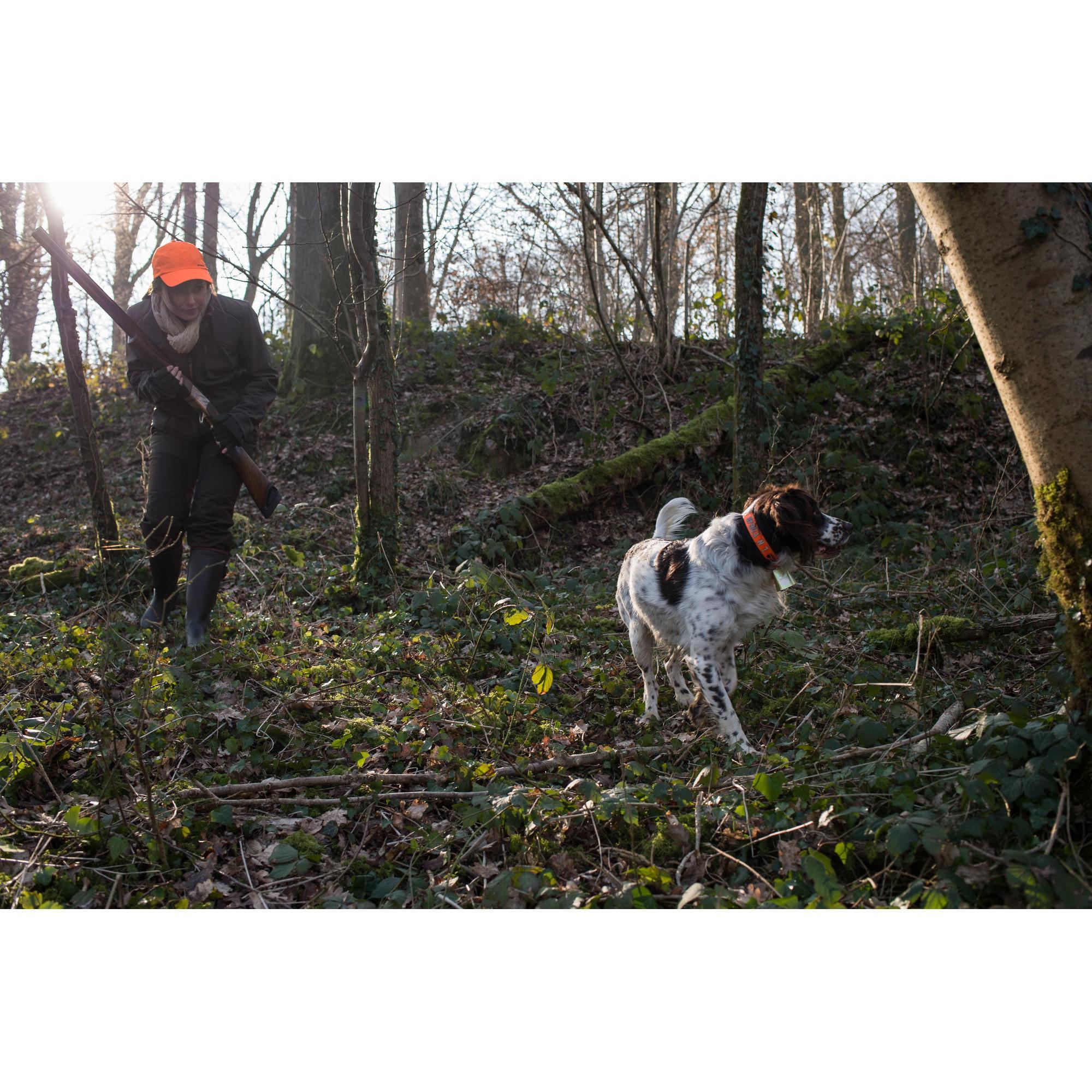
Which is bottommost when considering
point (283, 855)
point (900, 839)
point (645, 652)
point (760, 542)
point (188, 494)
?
point (283, 855)

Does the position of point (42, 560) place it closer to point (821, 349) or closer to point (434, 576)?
point (434, 576)

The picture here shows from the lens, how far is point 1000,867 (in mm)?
2438

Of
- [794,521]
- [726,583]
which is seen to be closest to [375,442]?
[726,583]

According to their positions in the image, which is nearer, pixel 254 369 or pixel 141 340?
pixel 141 340

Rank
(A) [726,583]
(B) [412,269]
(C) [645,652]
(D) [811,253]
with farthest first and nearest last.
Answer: (B) [412,269]
(D) [811,253]
(C) [645,652]
(A) [726,583]

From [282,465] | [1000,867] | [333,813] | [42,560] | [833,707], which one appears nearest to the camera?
[1000,867]

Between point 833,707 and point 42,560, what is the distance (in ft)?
22.8

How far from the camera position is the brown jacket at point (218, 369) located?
547 cm

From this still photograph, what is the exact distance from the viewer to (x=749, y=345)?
25.9 feet

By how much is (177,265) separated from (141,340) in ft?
1.86

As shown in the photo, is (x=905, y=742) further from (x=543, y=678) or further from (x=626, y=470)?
(x=626, y=470)

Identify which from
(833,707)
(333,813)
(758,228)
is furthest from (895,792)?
(758,228)

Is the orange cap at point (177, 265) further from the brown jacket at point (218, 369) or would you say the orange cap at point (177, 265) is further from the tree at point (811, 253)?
the tree at point (811, 253)

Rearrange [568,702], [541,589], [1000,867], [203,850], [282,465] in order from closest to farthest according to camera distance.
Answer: [1000,867] → [203,850] → [568,702] → [541,589] → [282,465]
